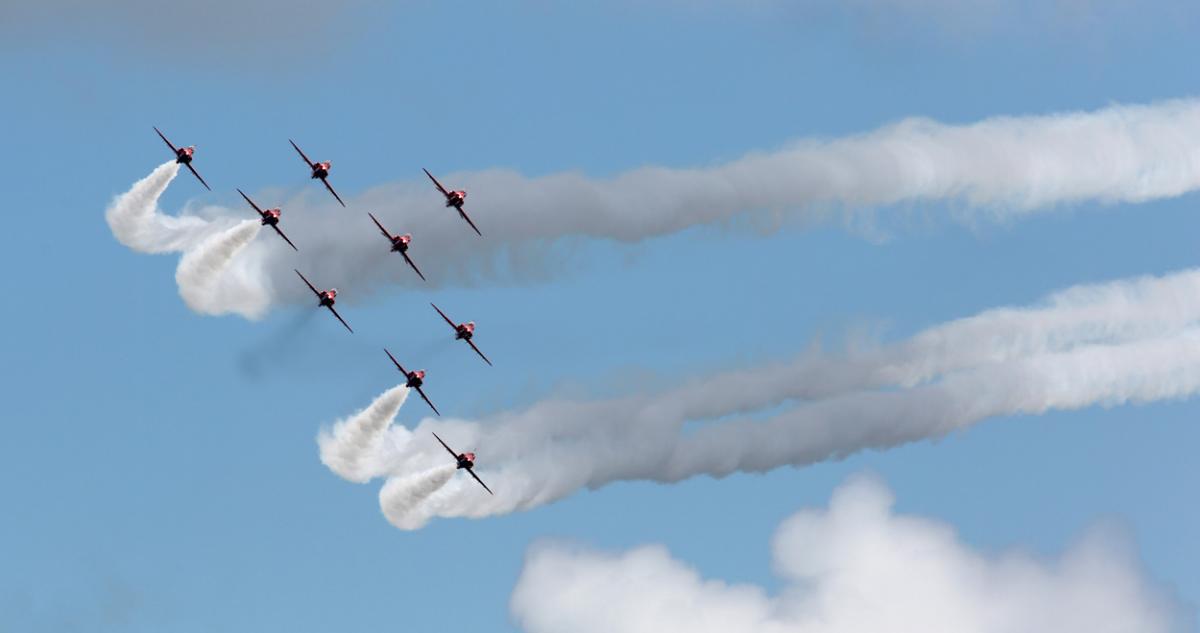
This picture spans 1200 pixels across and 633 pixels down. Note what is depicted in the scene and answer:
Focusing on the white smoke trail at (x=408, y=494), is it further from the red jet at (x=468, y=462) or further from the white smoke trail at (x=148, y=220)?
the white smoke trail at (x=148, y=220)

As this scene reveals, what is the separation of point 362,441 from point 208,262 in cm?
1030

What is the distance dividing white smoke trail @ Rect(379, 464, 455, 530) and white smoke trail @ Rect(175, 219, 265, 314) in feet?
36.3

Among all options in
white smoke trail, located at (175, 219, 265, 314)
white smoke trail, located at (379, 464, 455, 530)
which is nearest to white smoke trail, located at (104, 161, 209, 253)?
white smoke trail, located at (175, 219, 265, 314)

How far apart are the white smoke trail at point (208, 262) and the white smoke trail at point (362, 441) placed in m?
7.98

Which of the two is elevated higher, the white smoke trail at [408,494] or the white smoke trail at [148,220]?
the white smoke trail at [148,220]

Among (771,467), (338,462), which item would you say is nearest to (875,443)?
(771,467)

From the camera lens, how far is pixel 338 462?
88.1 m

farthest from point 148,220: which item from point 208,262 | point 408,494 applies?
point 408,494

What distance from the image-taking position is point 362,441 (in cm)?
8862

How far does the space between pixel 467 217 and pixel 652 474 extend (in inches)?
507

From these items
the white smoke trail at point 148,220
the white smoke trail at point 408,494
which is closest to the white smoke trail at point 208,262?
the white smoke trail at point 148,220

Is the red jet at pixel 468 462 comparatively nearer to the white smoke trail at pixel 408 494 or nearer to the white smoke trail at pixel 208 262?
the white smoke trail at pixel 408 494

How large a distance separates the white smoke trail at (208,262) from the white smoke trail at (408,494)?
36.3ft

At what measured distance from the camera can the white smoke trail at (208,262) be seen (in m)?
89.5
